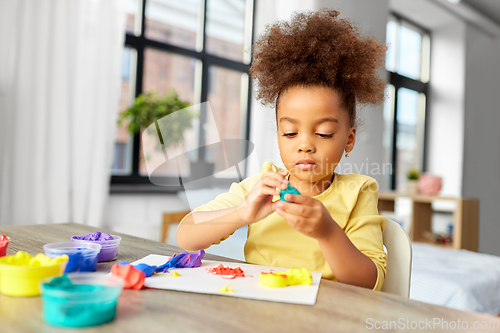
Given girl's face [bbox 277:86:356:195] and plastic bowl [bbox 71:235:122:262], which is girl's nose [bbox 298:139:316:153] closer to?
girl's face [bbox 277:86:356:195]

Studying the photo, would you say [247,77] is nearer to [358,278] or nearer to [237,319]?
[358,278]

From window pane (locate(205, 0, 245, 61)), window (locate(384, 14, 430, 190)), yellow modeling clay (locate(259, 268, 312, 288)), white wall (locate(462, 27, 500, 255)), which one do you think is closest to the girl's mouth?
yellow modeling clay (locate(259, 268, 312, 288))

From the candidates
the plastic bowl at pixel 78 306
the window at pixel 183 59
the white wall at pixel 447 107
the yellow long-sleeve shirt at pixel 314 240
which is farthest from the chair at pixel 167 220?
the white wall at pixel 447 107

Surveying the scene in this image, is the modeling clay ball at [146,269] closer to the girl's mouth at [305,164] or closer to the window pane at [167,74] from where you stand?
the girl's mouth at [305,164]

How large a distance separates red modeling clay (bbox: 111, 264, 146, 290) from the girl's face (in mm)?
363

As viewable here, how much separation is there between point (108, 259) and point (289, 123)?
1.40 feet

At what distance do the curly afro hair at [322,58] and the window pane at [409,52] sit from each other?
171 inches

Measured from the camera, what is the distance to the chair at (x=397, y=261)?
84 centimetres

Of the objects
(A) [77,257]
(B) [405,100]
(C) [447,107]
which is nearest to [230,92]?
(B) [405,100]

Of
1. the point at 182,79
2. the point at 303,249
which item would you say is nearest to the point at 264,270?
the point at 303,249

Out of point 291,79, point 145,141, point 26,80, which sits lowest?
point 145,141

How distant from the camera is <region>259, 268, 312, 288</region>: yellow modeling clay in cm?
58

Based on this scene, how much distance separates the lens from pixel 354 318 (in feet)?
1.55

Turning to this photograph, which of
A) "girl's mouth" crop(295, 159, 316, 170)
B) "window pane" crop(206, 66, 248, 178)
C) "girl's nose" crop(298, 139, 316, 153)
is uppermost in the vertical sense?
"window pane" crop(206, 66, 248, 178)
